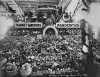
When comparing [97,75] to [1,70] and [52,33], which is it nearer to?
[52,33]

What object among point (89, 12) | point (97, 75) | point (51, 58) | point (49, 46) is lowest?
point (97, 75)

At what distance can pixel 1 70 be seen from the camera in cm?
187

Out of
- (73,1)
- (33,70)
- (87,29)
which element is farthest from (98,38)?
(33,70)

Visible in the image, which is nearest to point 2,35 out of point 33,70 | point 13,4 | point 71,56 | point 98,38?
point 13,4

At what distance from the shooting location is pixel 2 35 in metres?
1.91

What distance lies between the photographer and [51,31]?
1.92 metres

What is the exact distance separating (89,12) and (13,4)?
2.94 feet

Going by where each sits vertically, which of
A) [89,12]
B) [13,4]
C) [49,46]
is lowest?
[49,46]

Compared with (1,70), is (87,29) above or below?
above

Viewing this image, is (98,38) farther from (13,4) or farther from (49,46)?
(13,4)

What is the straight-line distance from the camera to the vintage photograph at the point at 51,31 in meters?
1.88

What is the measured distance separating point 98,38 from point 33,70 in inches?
33.3

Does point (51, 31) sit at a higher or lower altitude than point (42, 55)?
higher

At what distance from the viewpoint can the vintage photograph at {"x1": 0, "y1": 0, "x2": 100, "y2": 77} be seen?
1885 mm
